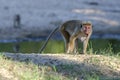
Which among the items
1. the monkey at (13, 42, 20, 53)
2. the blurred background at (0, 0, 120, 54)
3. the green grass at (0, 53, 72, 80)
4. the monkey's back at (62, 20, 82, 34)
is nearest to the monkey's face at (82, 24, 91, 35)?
the monkey's back at (62, 20, 82, 34)

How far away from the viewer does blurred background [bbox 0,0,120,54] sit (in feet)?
80.6

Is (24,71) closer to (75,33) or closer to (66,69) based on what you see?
(66,69)

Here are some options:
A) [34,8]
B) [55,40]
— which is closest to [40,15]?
[34,8]

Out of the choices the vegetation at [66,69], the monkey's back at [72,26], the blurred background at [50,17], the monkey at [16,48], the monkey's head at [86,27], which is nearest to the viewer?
the vegetation at [66,69]

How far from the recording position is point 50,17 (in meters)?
26.6

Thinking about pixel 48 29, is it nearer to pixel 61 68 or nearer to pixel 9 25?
pixel 9 25

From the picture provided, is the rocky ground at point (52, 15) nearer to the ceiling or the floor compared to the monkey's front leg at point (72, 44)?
nearer to the floor

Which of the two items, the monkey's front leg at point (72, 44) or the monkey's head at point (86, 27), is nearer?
the monkey's head at point (86, 27)

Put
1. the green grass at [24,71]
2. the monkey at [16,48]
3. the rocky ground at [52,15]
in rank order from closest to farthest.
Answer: the green grass at [24,71], the monkey at [16,48], the rocky ground at [52,15]

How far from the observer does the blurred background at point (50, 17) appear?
24578 mm

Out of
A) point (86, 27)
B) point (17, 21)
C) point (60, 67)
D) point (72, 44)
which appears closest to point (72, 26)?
point (72, 44)

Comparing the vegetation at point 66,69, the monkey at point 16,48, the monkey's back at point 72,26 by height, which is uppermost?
the monkey's back at point 72,26

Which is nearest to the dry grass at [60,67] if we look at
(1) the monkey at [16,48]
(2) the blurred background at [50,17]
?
(1) the monkey at [16,48]

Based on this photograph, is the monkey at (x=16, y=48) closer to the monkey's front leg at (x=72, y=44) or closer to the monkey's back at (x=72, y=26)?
the monkey's back at (x=72, y=26)
